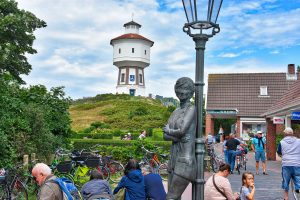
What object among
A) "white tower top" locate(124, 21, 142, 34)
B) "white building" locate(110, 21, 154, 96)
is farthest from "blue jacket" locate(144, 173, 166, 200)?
"white tower top" locate(124, 21, 142, 34)

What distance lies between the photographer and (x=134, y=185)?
7352 mm

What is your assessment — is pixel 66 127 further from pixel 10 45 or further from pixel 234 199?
pixel 234 199

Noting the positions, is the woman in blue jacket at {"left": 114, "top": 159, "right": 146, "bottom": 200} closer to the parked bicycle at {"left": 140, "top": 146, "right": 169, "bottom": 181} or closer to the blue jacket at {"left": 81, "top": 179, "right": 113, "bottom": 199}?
the blue jacket at {"left": 81, "top": 179, "right": 113, "bottom": 199}

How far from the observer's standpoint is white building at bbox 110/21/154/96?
81938 mm

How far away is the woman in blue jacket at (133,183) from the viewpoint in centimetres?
731

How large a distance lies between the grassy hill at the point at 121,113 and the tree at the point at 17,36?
2648cm

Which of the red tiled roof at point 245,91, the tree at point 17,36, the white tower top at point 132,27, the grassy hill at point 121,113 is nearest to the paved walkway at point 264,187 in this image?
the tree at point 17,36

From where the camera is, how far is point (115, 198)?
7.46 m

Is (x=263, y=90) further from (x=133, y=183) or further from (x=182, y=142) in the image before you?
(x=182, y=142)

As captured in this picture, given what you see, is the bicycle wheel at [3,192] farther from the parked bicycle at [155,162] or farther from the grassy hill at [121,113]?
the grassy hill at [121,113]

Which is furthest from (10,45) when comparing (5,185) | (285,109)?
(5,185)

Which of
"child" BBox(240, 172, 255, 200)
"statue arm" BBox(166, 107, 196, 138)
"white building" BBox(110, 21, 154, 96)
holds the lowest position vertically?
"child" BBox(240, 172, 255, 200)

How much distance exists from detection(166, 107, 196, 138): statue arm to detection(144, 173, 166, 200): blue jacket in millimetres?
3067

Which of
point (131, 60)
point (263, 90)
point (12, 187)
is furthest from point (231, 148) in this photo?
point (131, 60)
